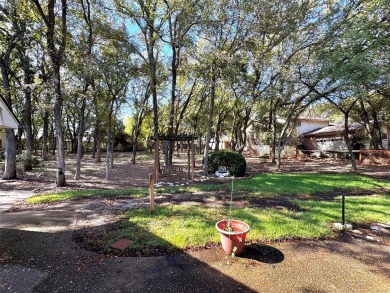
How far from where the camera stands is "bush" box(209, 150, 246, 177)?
41.9ft

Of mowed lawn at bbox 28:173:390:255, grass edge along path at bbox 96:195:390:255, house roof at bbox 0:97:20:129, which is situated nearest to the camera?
grass edge along path at bbox 96:195:390:255

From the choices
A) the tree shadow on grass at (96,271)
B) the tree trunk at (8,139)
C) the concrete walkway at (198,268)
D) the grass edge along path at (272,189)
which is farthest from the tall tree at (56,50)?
the tree shadow on grass at (96,271)

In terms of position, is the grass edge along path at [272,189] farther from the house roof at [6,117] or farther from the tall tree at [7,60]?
the tall tree at [7,60]

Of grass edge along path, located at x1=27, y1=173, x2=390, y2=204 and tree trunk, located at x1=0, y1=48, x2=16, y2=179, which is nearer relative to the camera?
grass edge along path, located at x1=27, y1=173, x2=390, y2=204

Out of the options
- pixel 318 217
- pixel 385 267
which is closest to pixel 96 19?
pixel 318 217

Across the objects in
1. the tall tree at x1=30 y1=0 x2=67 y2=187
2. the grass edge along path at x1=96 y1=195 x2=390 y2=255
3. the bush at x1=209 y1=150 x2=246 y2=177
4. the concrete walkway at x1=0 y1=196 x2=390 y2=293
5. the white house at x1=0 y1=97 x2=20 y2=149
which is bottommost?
the concrete walkway at x1=0 y1=196 x2=390 y2=293

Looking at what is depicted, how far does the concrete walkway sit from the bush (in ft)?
28.0

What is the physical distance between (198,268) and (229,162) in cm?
989

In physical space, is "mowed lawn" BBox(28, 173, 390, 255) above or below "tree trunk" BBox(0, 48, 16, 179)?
below

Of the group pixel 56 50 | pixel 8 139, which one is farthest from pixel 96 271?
pixel 8 139

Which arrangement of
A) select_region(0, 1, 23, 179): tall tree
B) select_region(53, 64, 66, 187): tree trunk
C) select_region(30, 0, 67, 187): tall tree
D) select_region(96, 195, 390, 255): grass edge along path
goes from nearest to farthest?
select_region(96, 195, 390, 255): grass edge along path < select_region(30, 0, 67, 187): tall tree < select_region(53, 64, 66, 187): tree trunk < select_region(0, 1, 23, 179): tall tree

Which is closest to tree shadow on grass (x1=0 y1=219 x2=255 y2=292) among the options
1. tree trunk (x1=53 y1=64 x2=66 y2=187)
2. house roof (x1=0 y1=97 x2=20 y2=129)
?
house roof (x1=0 y1=97 x2=20 y2=129)

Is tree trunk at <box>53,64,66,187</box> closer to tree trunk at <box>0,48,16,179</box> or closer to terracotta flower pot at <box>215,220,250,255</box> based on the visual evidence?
tree trunk at <box>0,48,16,179</box>

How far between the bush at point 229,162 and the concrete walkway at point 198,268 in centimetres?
854
